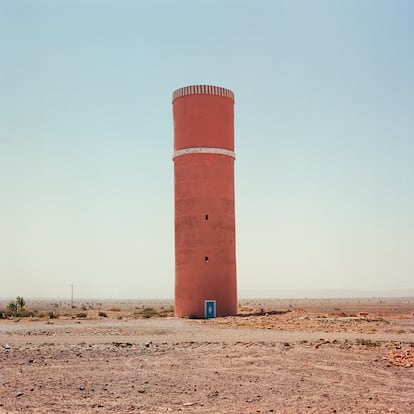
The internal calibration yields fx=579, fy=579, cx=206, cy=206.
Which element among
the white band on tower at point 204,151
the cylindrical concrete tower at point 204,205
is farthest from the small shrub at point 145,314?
the white band on tower at point 204,151

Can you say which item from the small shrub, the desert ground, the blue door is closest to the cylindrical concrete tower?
the blue door

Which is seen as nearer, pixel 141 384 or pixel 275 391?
pixel 275 391

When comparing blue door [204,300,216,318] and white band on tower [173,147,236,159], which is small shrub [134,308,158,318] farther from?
white band on tower [173,147,236,159]

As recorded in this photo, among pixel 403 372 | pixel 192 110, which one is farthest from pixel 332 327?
pixel 192 110

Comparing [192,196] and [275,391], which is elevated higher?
[192,196]

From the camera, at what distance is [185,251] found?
Result: 34.1 meters

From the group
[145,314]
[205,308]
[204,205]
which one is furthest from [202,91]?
[145,314]

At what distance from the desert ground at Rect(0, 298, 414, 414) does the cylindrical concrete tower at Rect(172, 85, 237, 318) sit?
1243cm

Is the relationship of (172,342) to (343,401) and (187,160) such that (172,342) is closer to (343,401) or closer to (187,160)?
(343,401)

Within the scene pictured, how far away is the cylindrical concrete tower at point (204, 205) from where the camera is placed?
33531 mm

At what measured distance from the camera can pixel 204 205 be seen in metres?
33.8

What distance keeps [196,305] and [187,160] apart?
28.0 ft

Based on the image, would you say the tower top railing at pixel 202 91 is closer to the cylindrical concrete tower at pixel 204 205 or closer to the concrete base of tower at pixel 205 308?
the cylindrical concrete tower at pixel 204 205

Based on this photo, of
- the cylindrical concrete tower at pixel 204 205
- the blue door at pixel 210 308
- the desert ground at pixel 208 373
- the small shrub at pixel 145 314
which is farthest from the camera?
the small shrub at pixel 145 314
